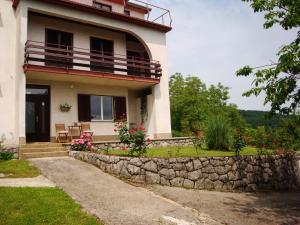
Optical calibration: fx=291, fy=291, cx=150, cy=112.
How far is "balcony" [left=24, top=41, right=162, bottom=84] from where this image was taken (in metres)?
13.8

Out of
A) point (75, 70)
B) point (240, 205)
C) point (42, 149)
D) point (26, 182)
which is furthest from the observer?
point (75, 70)

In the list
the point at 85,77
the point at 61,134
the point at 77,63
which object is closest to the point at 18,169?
the point at 61,134

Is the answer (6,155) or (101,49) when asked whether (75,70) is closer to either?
(101,49)

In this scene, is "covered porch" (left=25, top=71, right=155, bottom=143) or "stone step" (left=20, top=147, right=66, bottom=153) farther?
"covered porch" (left=25, top=71, right=155, bottom=143)

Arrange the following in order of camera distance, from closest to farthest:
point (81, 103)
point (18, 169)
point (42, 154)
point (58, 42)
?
point (18, 169) → point (42, 154) → point (58, 42) → point (81, 103)

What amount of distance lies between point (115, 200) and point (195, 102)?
106ft

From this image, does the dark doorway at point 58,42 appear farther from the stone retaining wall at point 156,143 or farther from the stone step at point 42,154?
the stone step at point 42,154

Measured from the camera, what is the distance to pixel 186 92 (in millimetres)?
39250

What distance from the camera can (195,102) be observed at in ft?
126

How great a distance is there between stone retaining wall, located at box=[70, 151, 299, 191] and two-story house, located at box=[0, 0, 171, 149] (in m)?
4.23

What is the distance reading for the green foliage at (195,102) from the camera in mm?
36694

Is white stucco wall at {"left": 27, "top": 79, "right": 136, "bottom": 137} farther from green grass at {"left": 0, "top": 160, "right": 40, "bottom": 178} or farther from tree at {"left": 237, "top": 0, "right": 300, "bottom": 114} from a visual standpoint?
tree at {"left": 237, "top": 0, "right": 300, "bottom": 114}

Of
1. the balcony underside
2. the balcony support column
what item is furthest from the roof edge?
the balcony underside

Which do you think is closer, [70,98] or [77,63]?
[77,63]
